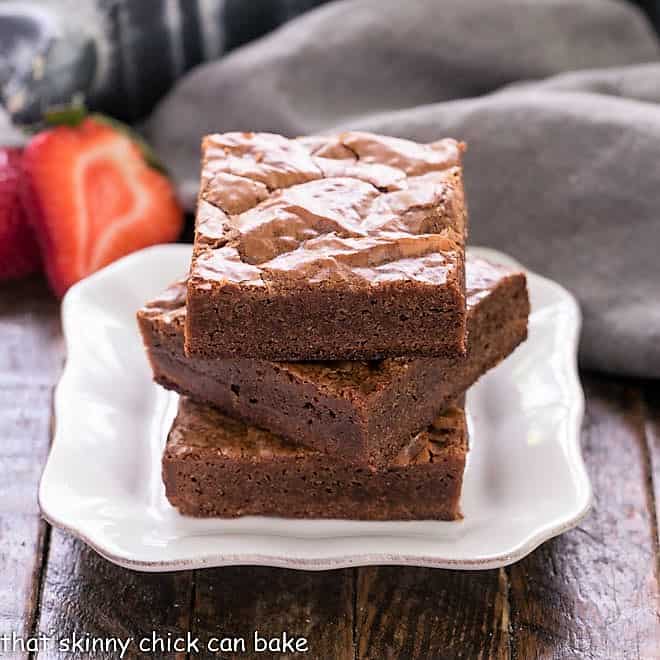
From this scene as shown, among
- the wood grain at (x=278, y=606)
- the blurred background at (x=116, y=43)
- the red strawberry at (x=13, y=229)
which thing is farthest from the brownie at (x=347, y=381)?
the blurred background at (x=116, y=43)

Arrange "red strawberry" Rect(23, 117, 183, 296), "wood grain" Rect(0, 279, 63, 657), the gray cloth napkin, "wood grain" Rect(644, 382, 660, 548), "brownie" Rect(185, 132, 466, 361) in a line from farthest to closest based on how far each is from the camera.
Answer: "red strawberry" Rect(23, 117, 183, 296), the gray cloth napkin, "wood grain" Rect(644, 382, 660, 548), "wood grain" Rect(0, 279, 63, 657), "brownie" Rect(185, 132, 466, 361)

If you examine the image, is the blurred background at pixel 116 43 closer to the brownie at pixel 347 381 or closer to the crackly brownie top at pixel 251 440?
the brownie at pixel 347 381

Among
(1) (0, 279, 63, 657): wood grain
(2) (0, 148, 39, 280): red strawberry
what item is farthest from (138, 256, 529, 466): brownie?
(2) (0, 148, 39, 280): red strawberry

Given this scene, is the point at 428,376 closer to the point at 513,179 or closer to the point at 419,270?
the point at 419,270

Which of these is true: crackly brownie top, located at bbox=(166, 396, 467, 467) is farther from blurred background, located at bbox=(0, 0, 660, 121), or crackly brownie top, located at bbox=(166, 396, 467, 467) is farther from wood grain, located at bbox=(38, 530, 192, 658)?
blurred background, located at bbox=(0, 0, 660, 121)

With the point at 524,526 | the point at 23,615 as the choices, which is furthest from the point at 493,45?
the point at 23,615

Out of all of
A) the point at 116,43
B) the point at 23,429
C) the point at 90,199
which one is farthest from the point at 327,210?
the point at 116,43
